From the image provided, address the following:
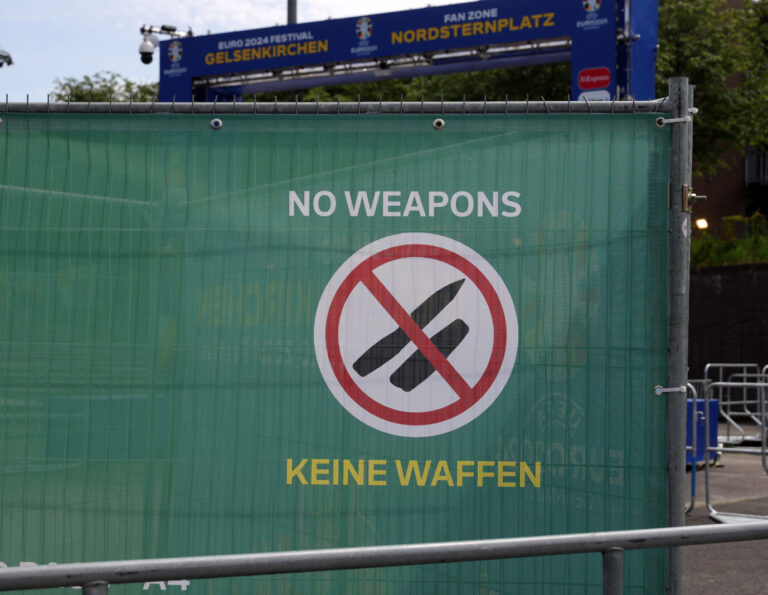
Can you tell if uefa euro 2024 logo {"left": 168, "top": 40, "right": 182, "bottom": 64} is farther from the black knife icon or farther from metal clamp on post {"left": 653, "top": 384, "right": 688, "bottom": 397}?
metal clamp on post {"left": 653, "top": 384, "right": 688, "bottom": 397}

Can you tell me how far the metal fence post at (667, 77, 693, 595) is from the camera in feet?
11.4

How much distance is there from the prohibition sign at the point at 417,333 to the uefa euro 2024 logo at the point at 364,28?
1165 cm

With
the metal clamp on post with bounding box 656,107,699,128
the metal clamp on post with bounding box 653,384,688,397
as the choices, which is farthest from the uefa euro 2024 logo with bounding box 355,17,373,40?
the metal clamp on post with bounding box 653,384,688,397

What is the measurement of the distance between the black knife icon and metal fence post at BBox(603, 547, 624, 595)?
1.14 metres

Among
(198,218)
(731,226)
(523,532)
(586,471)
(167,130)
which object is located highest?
(731,226)

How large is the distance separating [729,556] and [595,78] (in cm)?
689

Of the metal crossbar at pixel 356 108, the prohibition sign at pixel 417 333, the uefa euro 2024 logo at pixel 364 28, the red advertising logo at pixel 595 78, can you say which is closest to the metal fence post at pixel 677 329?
the metal crossbar at pixel 356 108

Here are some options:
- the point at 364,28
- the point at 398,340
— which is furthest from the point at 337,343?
the point at 364,28

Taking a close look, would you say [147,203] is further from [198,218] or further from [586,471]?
[586,471]

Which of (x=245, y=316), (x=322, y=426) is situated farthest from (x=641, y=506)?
(x=245, y=316)

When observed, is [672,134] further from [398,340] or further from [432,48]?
[432,48]

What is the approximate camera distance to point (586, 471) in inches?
138

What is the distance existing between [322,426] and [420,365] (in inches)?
17.0

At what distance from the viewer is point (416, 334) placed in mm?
3559
